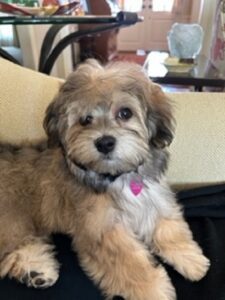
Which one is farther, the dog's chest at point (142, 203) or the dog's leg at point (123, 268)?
the dog's chest at point (142, 203)

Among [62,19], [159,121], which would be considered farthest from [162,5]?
[159,121]

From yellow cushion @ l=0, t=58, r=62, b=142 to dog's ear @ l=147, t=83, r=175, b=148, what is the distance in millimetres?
429

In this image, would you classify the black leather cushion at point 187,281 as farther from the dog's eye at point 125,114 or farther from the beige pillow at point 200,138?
the dog's eye at point 125,114

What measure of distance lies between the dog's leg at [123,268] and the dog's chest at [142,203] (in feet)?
0.20

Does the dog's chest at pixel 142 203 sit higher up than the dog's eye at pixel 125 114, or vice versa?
the dog's eye at pixel 125 114

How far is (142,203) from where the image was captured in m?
1.17

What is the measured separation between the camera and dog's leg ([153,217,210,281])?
105 centimetres

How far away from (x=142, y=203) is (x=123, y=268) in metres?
0.22

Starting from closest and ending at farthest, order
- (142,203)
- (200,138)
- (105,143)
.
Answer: (105,143) < (142,203) < (200,138)

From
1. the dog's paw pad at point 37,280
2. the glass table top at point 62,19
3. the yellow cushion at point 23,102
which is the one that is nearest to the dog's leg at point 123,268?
the dog's paw pad at point 37,280

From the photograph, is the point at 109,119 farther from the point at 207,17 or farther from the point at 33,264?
the point at 207,17

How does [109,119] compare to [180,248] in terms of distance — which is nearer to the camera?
[109,119]

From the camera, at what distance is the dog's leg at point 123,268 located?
3.31 ft

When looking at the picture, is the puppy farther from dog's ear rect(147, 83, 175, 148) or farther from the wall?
the wall
